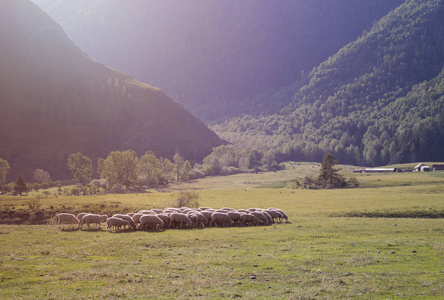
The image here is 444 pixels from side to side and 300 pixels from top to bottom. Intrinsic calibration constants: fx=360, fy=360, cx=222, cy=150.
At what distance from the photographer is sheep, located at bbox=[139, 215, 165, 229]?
3212cm

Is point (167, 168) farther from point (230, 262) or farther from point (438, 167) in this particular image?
point (230, 262)

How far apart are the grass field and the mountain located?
112530mm

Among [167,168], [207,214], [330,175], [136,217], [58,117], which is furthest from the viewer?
[58,117]

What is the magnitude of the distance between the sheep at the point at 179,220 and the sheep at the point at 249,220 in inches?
211

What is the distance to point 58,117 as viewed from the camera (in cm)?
16612

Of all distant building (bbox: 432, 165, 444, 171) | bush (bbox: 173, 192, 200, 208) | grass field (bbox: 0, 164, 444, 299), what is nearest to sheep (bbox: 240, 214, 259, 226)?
grass field (bbox: 0, 164, 444, 299)

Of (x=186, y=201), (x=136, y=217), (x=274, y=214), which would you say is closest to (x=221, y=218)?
(x=274, y=214)

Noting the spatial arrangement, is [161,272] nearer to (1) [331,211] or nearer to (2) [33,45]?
(1) [331,211]

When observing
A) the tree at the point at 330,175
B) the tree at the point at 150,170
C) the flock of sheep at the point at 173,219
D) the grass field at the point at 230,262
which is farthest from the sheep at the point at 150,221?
the tree at the point at 150,170

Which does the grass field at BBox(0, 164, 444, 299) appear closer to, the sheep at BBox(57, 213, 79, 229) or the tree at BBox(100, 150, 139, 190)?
the sheep at BBox(57, 213, 79, 229)

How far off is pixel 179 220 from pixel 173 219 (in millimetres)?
572

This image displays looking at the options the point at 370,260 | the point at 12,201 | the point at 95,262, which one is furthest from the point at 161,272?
the point at 12,201

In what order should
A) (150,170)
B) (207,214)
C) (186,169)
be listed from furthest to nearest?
1. (186,169)
2. (150,170)
3. (207,214)

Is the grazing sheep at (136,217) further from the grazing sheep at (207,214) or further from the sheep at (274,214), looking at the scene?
the sheep at (274,214)
